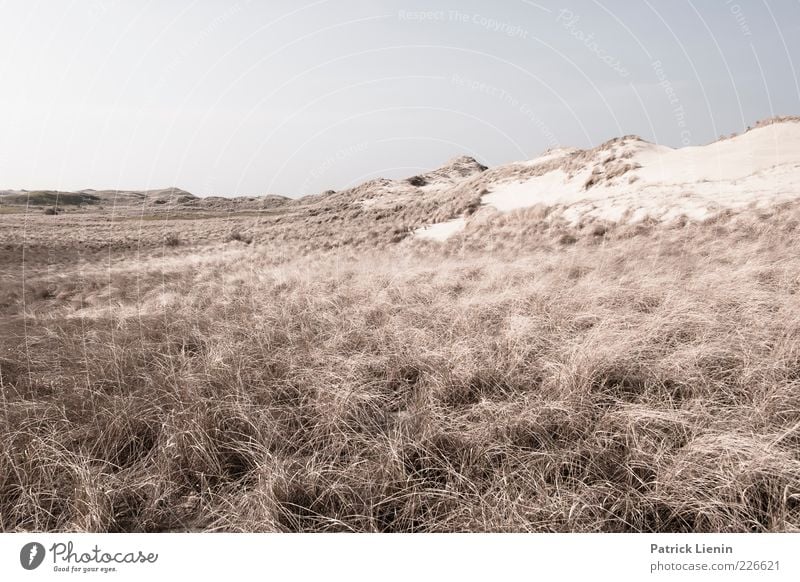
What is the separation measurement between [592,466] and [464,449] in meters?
0.71

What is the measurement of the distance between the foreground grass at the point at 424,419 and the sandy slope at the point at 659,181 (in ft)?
27.8

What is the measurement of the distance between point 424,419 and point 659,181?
1702cm

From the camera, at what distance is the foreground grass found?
1.92m

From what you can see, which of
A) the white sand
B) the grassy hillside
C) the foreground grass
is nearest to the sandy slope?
the white sand

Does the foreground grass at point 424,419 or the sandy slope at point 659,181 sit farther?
the sandy slope at point 659,181

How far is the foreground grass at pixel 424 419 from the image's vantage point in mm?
1924

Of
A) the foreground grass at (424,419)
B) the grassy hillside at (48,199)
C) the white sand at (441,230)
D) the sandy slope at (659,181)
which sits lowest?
the foreground grass at (424,419)

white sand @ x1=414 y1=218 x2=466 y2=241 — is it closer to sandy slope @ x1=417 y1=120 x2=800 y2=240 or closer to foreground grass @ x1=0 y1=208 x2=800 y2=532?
sandy slope @ x1=417 y1=120 x2=800 y2=240

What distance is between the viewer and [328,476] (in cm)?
212

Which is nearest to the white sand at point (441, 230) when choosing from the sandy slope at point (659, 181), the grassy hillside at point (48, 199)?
the sandy slope at point (659, 181)

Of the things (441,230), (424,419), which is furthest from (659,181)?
(424,419)

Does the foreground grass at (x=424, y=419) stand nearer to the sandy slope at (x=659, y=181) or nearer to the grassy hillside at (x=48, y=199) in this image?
the sandy slope at (x=659, y=181)

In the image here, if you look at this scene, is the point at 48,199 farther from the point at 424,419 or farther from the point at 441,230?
the point at 424,419

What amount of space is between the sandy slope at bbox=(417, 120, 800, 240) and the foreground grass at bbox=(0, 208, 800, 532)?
8463 millimetres
